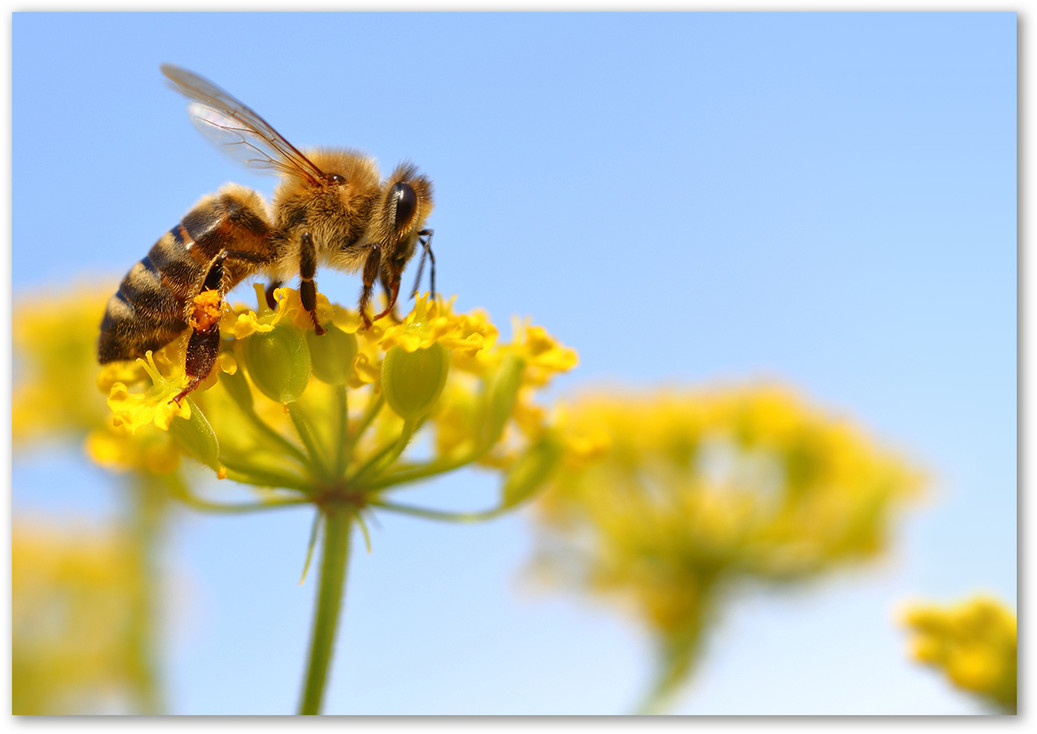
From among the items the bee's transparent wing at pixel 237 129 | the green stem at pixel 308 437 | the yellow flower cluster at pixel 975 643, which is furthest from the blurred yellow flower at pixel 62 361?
the yellow flower cluster at pixel 975 643

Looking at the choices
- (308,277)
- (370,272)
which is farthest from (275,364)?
(370,272)

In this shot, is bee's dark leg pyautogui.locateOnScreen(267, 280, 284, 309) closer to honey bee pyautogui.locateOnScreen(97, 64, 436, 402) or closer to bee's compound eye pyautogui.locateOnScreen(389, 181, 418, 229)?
honey bee pyautogui.locateOnScreen(97, 64, 436, 402)

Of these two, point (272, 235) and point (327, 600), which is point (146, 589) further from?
point (327, 600)

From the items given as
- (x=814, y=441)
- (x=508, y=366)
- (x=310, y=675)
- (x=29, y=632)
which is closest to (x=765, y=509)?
(x=814, y=441)

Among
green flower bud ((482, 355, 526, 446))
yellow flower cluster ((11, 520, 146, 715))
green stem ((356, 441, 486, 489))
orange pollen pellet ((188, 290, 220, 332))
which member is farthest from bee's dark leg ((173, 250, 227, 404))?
yellow flower cluster ((11, 520, 146, 715))

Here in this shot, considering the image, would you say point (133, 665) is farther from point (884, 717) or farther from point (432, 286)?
point (884, 717)

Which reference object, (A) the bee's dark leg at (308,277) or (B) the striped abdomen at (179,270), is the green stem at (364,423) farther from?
(B) the striped abdomen at (179,270)

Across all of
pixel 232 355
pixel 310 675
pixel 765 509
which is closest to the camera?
pixel 310 675
